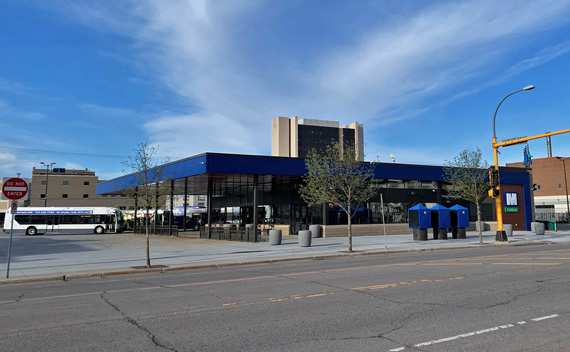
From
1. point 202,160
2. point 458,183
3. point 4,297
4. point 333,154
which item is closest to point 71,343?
point 4,297

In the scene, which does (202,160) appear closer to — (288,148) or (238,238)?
(238,238)

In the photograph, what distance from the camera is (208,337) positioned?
5941 mm

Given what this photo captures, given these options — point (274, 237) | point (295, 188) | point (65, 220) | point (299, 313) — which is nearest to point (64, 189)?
point (65, 220)

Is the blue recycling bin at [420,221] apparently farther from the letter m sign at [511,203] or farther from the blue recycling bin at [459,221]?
the letter m sign at [511,203]

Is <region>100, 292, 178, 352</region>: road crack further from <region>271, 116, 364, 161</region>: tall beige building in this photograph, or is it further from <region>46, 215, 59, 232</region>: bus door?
<region>271, 116, 364, 161</region>: tall beige building

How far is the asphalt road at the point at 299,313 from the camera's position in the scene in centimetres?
566

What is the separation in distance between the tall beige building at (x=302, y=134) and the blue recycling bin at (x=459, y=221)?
127 metres

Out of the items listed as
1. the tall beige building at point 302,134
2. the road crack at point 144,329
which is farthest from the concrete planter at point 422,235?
the tall beige building at point 302,134

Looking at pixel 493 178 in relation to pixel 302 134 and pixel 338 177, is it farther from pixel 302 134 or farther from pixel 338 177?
pixel 302 134

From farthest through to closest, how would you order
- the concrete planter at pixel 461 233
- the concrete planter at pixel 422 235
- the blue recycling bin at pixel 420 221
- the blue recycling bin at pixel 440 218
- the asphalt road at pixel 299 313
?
1. the concrete planter at pixel 461 233
2. the blue recycling bin at pixel 440 218
3. the concrete planter at pixel 422 235
4. the blue recycling bin at pixel 420 221
5. the asphalt road at pixel 299 313

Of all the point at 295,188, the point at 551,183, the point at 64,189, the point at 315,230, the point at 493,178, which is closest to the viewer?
the point at 493,178

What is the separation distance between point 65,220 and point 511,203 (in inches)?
1854

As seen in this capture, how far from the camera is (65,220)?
45.2m

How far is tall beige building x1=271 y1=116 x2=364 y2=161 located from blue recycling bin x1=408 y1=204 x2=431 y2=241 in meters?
129
